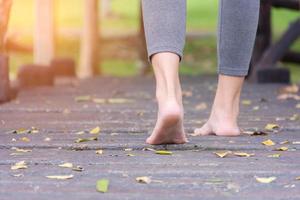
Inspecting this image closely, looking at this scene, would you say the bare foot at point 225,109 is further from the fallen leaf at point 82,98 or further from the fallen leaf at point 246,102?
the fallen leaf at point 82,98

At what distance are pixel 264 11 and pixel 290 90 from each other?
1.30 meters

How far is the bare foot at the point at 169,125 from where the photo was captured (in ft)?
7.29

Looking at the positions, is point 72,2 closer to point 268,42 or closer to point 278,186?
point 268,42

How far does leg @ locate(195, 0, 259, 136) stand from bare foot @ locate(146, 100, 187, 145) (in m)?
0.34

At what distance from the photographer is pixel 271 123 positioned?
2.94 m

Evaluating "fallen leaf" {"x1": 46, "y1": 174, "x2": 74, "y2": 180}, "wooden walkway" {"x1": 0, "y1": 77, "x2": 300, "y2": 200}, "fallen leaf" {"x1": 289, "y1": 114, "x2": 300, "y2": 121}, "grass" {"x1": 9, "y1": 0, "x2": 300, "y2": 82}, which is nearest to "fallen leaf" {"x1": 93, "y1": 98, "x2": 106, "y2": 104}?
"wooden walkway" {"x1": 0, "y1": 77, "x2": 300, "y2": 200}

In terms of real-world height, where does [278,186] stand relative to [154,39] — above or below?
below

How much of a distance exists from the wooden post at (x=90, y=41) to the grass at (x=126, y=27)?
665 mm

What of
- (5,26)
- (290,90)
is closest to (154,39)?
(5,26)

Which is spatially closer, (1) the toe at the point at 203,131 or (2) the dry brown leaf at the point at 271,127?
(1) the toe at the point at 203,131

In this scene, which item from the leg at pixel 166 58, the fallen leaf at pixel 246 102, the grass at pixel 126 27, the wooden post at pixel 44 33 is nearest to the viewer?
the leg at pixel 166 58

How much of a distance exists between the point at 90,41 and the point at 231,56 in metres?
5.70

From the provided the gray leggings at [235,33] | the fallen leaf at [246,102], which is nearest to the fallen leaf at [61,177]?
the gray leggings at [235,33]

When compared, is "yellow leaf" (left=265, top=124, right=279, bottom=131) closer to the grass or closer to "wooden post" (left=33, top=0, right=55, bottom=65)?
"wooden post" (left=33, top=0, right=55, bottom=65)
